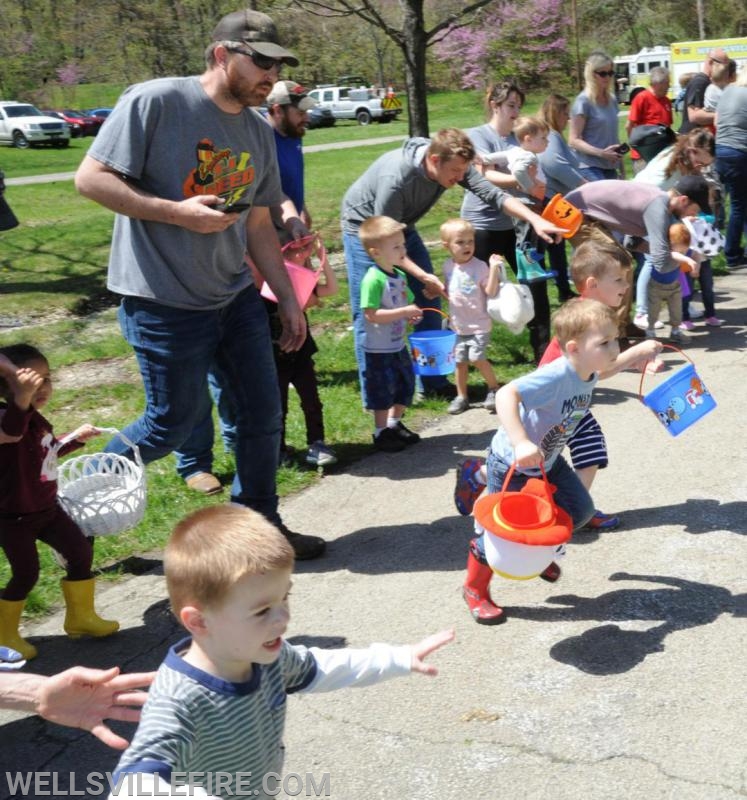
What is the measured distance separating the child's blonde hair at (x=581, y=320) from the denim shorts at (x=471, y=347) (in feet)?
8.39

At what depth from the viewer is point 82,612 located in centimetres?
402

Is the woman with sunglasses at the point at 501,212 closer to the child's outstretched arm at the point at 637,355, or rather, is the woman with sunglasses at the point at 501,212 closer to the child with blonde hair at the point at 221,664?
the child's outstretched arm at the point at 637,355

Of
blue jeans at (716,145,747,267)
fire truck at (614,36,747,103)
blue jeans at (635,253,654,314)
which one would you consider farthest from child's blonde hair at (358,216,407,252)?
fire truck at (614,36,747,103)

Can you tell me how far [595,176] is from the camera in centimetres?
900

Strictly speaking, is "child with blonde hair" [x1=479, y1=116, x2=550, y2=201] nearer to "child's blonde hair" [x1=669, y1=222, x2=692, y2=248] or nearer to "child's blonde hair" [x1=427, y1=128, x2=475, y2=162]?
"child's blonde hair" [x1=669, y1=222, x2=692, y2=248]

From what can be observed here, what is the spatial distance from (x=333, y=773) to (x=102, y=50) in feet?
126

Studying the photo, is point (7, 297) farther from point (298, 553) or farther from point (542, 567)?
point (542, 567)

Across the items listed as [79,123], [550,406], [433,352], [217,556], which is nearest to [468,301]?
[433,352]

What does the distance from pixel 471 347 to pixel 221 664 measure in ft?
14.6

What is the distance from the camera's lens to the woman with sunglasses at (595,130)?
896cm

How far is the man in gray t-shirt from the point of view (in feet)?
13.2

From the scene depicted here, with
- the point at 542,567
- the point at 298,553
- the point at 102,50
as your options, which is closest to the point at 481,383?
the point at 298,553

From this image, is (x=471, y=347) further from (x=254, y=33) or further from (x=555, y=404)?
(x=254, y=33)

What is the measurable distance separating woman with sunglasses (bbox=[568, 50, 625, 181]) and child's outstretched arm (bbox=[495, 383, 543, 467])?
565 cm
